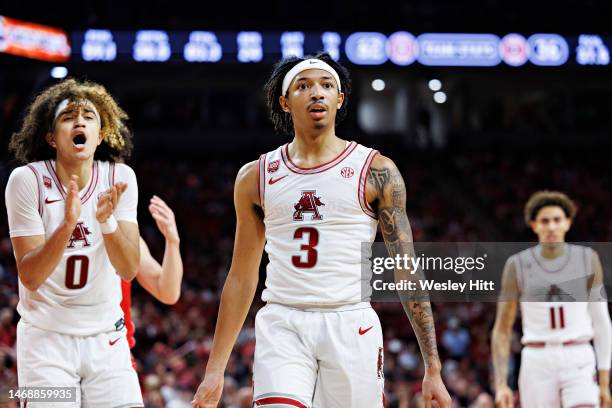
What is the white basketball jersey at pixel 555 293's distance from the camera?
6941mm

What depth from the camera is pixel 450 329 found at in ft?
49.2

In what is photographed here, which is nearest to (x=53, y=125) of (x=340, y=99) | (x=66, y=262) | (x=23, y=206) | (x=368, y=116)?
(x=23, y=206)

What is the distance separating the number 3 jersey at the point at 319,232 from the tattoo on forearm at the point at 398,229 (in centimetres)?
7

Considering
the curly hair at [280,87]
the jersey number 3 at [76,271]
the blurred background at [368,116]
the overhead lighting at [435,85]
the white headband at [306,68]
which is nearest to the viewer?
the jersey number 3 at [76,271]

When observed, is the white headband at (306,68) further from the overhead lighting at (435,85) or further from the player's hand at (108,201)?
the overhead lighting at (435,85)

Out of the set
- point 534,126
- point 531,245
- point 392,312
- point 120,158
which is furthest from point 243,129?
point 120,158

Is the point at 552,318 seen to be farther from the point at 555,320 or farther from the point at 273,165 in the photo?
the point at 273,165

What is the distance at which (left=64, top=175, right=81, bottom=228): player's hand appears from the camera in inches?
171

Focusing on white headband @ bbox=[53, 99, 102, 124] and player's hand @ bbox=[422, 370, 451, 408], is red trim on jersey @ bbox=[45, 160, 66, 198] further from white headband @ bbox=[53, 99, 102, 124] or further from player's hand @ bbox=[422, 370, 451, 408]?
player's hand @ bbox=[422, 370, 451, 408]

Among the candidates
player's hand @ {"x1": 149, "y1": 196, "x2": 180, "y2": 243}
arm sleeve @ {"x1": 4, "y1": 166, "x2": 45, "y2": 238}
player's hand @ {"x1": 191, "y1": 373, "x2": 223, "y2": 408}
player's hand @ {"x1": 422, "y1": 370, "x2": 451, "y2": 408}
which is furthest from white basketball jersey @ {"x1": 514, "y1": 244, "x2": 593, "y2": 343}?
arm sleeve @ {"x1": 4, "y1": 166, "x2": 45, "y2": 238}

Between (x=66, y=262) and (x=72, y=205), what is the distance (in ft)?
1.25

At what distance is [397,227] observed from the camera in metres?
4.60

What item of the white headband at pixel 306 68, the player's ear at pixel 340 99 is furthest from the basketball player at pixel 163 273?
the player's ear at pixel 340 99

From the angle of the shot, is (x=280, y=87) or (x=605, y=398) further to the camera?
(x=605, y=398)
